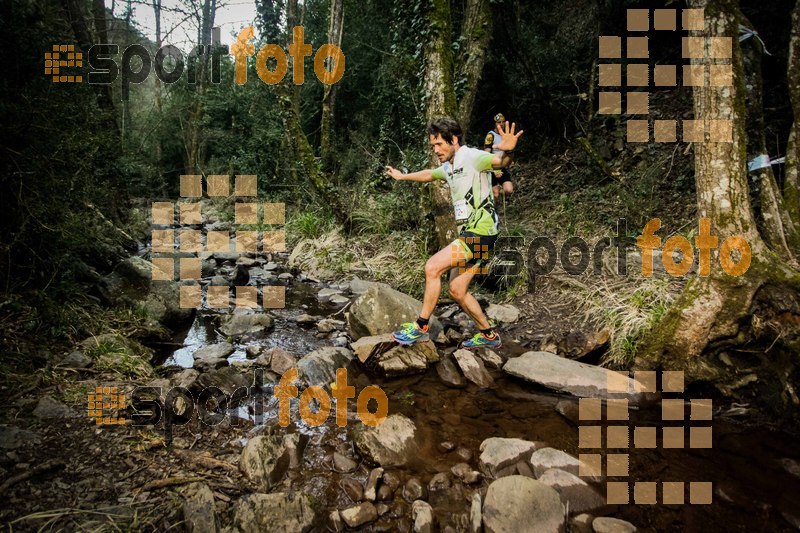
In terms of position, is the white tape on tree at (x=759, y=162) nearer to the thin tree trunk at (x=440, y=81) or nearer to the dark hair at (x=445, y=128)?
the dark hair at (x=445, y=128)

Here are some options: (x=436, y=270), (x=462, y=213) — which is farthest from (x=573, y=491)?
(x=462, y=213)

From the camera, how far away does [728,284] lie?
10.2 ft

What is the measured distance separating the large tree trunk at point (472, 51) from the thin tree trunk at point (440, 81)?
0.59 metres

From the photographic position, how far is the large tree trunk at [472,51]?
565 centimetres

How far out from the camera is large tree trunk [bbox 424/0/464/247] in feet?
16.3

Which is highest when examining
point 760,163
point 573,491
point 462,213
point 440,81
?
point 440,81

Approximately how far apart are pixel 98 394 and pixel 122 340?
876 millimetres

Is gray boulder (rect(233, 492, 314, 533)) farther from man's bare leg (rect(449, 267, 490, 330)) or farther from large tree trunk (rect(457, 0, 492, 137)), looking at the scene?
large tree trunk (rect(457, 0, 492, 137))

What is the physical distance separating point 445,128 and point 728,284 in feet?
8.54

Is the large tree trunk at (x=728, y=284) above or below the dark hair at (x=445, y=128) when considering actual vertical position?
below

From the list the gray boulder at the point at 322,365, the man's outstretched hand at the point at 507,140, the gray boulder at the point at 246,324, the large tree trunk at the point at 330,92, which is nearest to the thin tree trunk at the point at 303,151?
the large tree trunk at the point at 330,92

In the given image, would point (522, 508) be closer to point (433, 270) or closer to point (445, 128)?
point (433, 270)

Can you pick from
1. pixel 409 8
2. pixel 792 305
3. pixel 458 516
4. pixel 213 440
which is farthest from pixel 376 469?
pixel 409 8

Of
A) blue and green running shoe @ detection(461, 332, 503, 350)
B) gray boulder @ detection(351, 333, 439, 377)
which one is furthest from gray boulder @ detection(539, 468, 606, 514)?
blue and green running shoe @ detection(461, 332, 503, 350)
